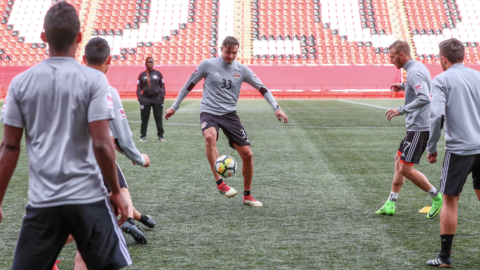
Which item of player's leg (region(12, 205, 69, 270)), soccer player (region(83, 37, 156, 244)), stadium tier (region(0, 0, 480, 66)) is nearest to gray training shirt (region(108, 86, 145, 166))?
soccer player (region(83, 37, 156, 244))

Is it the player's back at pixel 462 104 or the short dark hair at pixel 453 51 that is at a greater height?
the short dark hair at pixel 453 51

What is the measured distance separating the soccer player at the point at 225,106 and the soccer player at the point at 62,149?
4249 mm

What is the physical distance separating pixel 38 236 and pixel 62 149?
0.45 metres

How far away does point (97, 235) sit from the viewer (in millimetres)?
2680

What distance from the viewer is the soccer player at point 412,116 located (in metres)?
5.51

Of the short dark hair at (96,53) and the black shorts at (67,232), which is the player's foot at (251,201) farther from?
the black shorts at (67,232)

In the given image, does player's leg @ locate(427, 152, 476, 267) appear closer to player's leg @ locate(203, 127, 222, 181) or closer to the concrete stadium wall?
player's leg @ locate(203, 127, 222, 181)

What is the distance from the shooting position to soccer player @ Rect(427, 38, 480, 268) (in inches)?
170

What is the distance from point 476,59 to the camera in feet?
131

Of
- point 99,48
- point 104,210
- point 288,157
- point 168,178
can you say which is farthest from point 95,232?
point 288,157

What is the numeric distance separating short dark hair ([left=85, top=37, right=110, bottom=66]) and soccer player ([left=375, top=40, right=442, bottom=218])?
3.08m

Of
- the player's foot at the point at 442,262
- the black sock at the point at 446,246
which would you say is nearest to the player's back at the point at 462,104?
the black sock at the point at 446,246

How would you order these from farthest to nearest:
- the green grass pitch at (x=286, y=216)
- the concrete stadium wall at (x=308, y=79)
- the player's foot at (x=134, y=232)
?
the concrete stadium wall at (x=308, y=79), the player's foot at (x=134, y=232), the green grass pitch at (x=286, y=216)

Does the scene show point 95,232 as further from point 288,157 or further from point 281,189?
point 288,157
